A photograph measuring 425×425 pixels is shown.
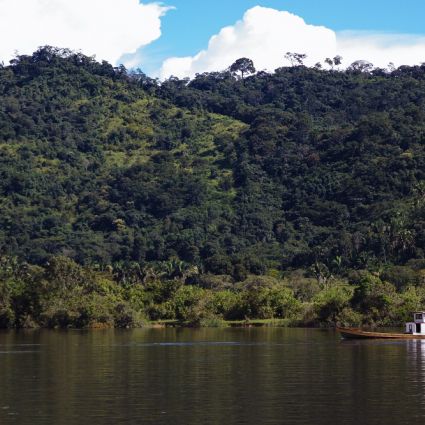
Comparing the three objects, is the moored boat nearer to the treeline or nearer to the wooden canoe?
the wooden canoe

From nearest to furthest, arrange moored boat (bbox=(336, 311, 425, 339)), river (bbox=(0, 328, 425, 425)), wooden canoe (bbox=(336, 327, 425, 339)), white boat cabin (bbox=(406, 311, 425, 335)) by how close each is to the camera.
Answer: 1. river (bbox=(0, 328, 425, 425))
2. wooden canoe (bbox=(336, 327, 425, 339))
3. moored boat (bbox=(336, 311, 425, 339))
4. white boat cabin (bbox=(406, 311, 425, 335))

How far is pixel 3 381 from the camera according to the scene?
6975 cm

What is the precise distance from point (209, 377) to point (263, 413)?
17.4 m

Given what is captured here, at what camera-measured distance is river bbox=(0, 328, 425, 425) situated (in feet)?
173

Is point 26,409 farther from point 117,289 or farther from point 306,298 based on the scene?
point 306,298

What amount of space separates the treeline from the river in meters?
27.6

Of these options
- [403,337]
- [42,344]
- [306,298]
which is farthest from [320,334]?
[306,298]

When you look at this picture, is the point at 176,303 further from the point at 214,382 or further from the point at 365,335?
the point at 214,382

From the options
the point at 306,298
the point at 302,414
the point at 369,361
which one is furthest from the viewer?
the point at 306,298

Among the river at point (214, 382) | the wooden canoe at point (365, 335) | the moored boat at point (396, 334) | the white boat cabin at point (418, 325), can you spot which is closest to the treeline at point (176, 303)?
the white boat cabin at point (418, 325)

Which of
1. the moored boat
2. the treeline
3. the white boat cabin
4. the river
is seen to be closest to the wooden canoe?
the moored boat

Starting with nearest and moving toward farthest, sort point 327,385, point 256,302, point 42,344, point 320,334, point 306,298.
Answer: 1. point 327,385
2. point 42,344
3. point 320,334
4. point 256,302
5. point 306,298

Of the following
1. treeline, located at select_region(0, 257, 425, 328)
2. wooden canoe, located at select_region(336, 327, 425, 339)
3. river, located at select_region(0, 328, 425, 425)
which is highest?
treeline, located at select_region(0, 257, 425, 328)

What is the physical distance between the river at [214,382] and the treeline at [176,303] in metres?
27.6
